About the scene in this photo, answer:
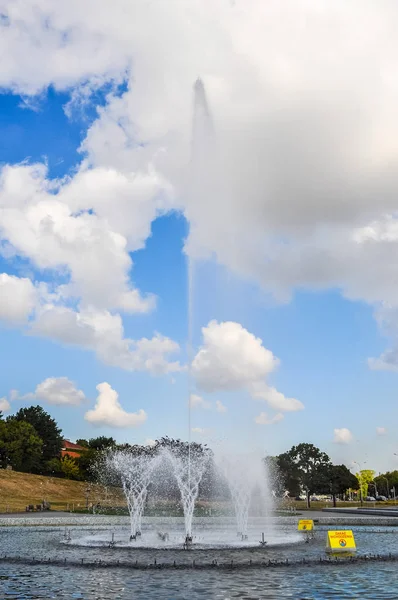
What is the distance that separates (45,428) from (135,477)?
3099 inches

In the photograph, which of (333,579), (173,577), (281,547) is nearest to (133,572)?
(173,577)

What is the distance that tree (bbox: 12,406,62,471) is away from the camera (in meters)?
132

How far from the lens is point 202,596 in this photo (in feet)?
50.3

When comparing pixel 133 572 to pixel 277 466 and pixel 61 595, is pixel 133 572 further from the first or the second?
pixel 277 466

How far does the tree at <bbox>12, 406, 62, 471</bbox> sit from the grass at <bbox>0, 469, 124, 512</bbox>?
1056 inches

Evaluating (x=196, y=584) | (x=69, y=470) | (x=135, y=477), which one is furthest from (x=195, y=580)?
(x=69, y=470)

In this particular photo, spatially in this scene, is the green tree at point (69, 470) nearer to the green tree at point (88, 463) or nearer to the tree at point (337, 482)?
the green tree at point (88, 463)

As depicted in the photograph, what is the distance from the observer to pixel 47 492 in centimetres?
9294

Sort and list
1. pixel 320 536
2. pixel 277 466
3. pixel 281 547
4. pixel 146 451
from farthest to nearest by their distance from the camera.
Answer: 1. pixel 146 451
2. pixel 277 466
3. pixel 320 536
4. pixel 281 547

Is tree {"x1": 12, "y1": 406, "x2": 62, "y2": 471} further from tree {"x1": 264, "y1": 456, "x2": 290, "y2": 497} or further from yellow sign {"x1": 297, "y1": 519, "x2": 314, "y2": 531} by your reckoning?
yellow sign {"x1": 297, "y1": 519, "x2": 314, "y2": 531}

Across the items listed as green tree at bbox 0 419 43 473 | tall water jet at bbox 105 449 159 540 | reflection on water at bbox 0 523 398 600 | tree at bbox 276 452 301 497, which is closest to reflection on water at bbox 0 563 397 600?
reflection on water at bbox 0 523 398 600

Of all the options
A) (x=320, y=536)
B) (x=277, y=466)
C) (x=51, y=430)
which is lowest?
(x=320, y=536)

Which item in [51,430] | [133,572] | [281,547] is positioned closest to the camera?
[133,572]

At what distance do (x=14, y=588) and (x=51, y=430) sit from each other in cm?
12416
